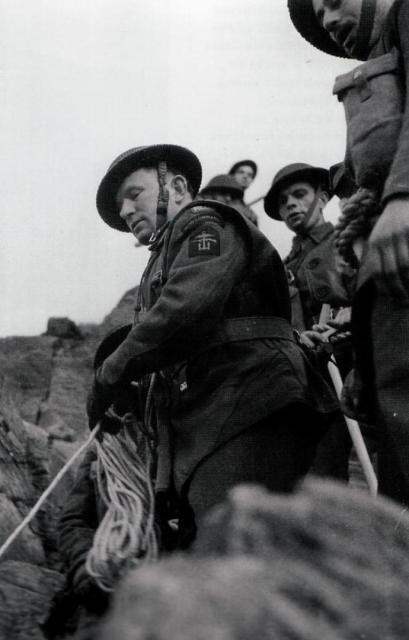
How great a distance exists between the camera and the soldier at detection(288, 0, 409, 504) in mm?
1892

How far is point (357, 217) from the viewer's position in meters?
2.25

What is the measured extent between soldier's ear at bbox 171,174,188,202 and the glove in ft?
3.21

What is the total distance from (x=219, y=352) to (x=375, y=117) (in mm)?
858

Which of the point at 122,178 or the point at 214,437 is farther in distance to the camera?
the point at 122,178

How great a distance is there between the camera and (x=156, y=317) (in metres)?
2.59

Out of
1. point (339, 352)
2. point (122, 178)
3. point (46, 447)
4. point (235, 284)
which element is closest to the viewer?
point (235, 284)

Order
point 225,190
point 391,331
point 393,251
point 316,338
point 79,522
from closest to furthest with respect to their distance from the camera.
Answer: point 393,251, point 391,331, point 79,522, point 316,338, point 225,190

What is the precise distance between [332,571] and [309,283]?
374 centimetres

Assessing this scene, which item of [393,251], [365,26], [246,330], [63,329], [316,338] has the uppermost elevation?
[365,26]

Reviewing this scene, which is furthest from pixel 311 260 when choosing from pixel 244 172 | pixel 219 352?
pixel 244 172

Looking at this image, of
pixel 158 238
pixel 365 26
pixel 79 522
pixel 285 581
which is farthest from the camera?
pixel 79 522

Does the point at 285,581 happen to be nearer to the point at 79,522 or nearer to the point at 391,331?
the point at 391,331

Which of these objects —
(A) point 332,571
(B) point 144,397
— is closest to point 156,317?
(B) point 144,397

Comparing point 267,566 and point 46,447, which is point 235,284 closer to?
point 267,566
